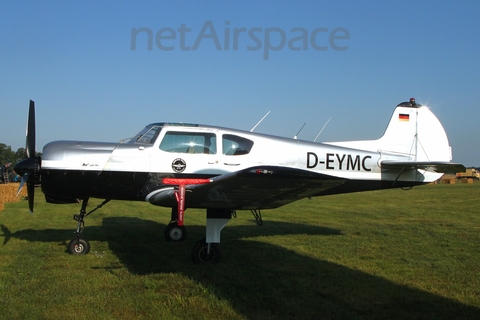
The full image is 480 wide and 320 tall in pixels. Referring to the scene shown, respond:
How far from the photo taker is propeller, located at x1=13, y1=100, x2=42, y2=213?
7.35 metres

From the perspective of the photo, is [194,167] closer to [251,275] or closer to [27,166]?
[251,275]

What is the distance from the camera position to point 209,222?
7.18 m

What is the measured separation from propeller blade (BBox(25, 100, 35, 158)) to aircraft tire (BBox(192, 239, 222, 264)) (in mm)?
3432

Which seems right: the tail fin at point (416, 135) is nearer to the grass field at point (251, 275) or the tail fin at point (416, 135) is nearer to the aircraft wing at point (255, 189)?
the grass field at point (251, 275)

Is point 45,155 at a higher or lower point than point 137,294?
higher

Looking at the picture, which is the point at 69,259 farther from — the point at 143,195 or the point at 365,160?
the point at 365,160

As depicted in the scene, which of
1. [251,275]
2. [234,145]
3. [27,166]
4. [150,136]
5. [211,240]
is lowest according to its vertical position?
[251,275]

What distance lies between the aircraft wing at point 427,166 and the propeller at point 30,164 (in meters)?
6.44

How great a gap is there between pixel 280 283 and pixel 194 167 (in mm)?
2759

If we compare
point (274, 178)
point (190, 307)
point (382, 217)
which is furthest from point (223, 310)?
point (382, 217)

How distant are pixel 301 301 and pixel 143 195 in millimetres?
3656

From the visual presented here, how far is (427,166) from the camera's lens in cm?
889

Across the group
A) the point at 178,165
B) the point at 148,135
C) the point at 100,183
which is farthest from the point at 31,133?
the point at 178,165

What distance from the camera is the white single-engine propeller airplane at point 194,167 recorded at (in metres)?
6.82
